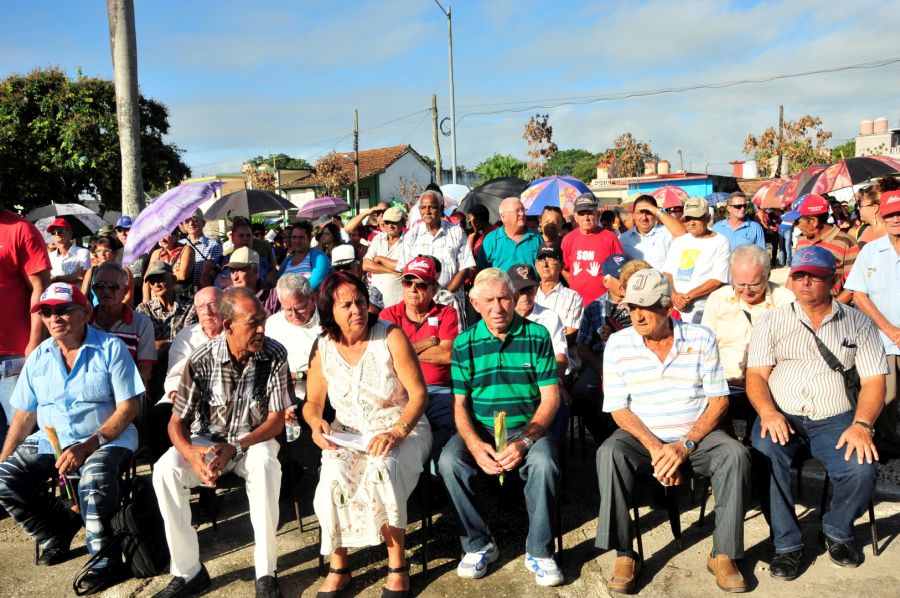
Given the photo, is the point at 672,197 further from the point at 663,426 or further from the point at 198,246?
the point at 198,246

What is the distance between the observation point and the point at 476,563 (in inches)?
136

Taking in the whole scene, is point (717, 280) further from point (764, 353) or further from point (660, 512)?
point (660, 512)

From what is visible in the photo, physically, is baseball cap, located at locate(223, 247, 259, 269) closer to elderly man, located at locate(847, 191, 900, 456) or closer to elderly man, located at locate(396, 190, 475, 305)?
elderly man, located at locate(396, 190, 475, 305)

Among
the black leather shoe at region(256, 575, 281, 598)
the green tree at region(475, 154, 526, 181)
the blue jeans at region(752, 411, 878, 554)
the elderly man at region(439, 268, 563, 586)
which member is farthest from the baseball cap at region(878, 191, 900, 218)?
the green tree at region(475, 154, 526, 181)

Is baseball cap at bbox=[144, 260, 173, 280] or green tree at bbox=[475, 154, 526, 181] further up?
green tree at bbox=[475, 154, 526, 181]

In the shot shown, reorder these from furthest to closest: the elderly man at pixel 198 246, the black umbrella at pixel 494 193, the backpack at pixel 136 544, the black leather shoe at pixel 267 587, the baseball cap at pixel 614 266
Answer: the black umbrella at pixel 494 193 → the elderly man at pixel 198 246 → the baseball cap at pixel 614 266 → the backpack at pixel 136 544 → the black leather shoe at pixel 267 587

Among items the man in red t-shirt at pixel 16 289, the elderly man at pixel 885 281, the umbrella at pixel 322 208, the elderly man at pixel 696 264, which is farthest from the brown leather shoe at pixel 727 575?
the umbrella at pixel 322 208

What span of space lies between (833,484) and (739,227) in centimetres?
516

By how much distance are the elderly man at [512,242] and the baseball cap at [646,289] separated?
265cm

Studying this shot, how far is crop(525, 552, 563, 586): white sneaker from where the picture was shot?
3.32 m

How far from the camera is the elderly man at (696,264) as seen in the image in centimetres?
526

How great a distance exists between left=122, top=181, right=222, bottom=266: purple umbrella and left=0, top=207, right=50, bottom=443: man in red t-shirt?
927mm

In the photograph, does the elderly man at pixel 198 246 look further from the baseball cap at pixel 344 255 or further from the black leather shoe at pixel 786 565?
the black leather shoe at pixel 786 565

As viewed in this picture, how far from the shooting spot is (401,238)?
643 cm
